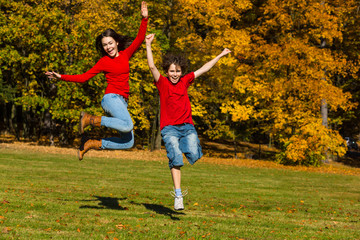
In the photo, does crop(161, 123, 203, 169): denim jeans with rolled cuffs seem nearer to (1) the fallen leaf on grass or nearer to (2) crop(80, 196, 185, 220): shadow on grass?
(2) crop(80, 196, 185, 220): shadow on grass

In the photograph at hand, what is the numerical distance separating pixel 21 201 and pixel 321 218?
19.3 feet

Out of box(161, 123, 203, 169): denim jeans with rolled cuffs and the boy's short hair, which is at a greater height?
the boy's short hair

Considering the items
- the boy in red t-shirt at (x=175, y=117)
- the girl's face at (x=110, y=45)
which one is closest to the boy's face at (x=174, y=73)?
the boy in red t-shirt at (x=175, y=117)

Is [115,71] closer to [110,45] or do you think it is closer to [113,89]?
[113,89]

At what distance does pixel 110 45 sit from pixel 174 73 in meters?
1.09

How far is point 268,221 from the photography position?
8273 mm

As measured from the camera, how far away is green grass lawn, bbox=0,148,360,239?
6461mm

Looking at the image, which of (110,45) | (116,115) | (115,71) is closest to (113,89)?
(115,71)

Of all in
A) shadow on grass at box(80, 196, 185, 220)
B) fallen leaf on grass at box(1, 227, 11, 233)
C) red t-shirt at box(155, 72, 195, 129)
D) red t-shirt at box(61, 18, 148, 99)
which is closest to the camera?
fallen leaf on grass at box(1, 227, 11, 233)

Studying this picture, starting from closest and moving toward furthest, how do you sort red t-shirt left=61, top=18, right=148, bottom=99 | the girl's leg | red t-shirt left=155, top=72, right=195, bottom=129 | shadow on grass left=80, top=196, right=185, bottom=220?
the girl's leg < red t-shirt left=155, top=72, right=195, bottom=129 < red t-shirt left=61, top=18, right=148, bottom=99 < shadow on grass left=80, top=196, right=185, bottom=220

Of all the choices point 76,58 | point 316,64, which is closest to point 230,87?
point 316,64

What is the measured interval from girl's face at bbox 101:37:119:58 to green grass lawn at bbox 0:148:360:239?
2.59 meters

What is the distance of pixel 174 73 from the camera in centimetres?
698

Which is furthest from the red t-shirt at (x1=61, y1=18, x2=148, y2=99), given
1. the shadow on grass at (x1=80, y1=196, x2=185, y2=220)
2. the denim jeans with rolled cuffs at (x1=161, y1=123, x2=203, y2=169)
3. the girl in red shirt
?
the shadow on grass at (x1=80, y1=196, x2=185, y2=220)
